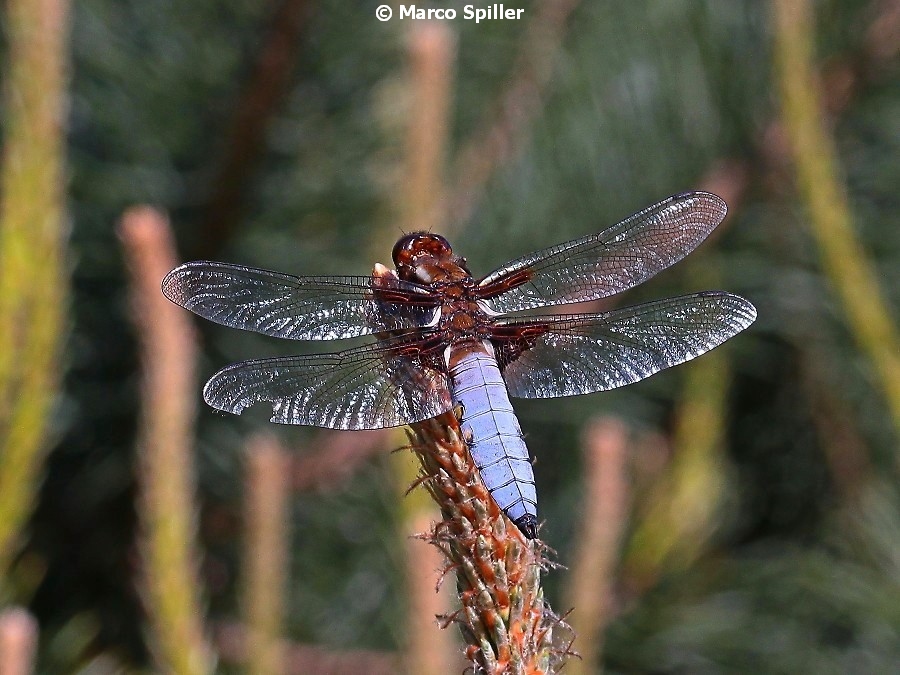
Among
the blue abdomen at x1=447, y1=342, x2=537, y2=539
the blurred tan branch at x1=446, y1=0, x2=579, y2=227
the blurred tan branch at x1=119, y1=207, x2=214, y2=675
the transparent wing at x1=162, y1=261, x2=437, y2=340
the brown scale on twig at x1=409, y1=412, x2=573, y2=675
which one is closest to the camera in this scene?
the brown scale on twig at x1=409, y1=412, x2=573, y2=675

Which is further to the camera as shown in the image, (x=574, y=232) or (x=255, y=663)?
(x=574, y=232)

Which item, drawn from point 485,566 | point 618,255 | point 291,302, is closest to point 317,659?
point 291,302

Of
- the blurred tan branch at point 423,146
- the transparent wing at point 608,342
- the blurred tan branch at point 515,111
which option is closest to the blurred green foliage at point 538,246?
the blurred tan branch at point 515,111

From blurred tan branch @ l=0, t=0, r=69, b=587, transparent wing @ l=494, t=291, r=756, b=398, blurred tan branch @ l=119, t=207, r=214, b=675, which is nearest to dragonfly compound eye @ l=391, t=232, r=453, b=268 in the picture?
transparent wing @ l=494, t=291, r=756, b=398

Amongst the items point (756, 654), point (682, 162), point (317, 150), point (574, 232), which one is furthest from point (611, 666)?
point (317, 150)

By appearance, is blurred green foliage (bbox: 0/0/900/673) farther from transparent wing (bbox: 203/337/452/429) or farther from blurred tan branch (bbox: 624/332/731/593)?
transparent wing (bbox: 203/337/452/429)

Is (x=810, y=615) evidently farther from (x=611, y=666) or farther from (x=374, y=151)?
(x=374, y=151)
